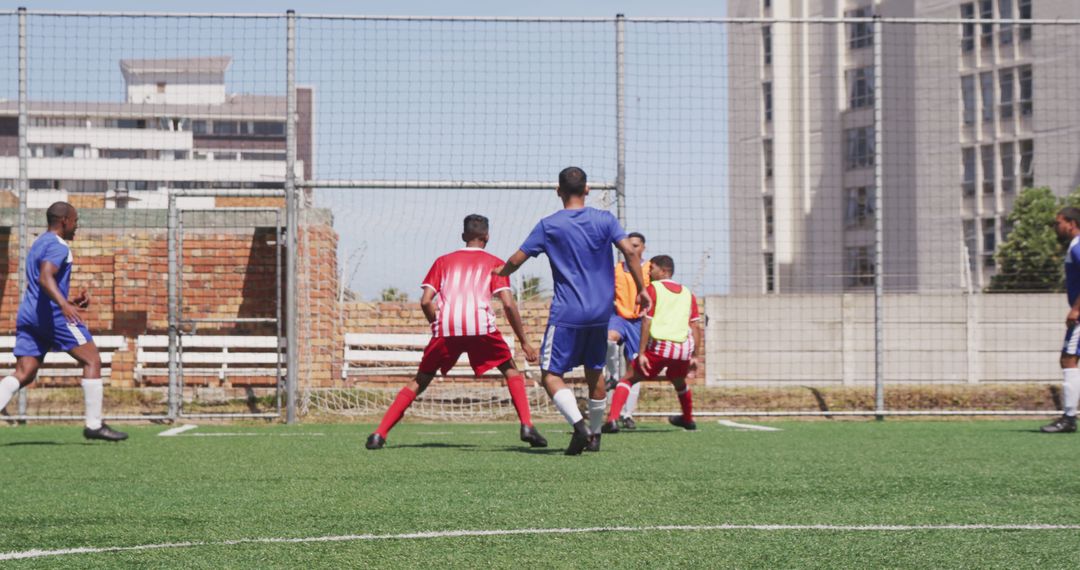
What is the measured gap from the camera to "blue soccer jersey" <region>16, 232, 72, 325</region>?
31.4ft

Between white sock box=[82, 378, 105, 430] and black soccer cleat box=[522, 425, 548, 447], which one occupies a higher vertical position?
white sock box=[82, 378, 105, 430]

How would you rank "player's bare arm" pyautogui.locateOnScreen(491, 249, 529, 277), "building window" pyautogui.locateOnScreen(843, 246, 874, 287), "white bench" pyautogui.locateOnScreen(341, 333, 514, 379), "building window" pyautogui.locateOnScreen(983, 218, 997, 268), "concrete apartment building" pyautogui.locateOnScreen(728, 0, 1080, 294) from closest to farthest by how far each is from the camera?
"player's bare arm" pyautogui.locateOnScreen(491, 249, 529, 277), "building window" pyautogui.locateOnScreen(843, 246, 874, 287), "white bench" pyautogui.locateOnScreen(341, 333, 514, 379), "concrete apartment building" pyautogui.locateOnScreen(728, 0, 1080, 294), "building window" pyautogui.locateOnScreen(983, 218, 997, 268)

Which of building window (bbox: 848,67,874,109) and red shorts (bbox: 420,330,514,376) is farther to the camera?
building window (bbox: 848,67,874,109)

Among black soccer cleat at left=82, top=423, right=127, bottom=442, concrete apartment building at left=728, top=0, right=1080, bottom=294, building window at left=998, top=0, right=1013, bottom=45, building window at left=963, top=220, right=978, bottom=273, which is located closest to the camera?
black soccer cleat at left=82, top=423, right=127, bottom=442

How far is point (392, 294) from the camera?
1366 centimetres

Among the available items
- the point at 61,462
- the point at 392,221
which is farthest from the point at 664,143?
the point at 61,462

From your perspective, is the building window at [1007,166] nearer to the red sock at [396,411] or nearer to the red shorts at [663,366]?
the red shorts at [663,366]

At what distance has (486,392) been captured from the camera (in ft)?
49.1

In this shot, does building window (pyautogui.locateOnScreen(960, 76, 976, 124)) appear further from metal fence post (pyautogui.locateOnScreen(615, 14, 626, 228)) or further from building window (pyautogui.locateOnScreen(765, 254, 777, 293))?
metal fence post (pyautogui.locateOnScreen(615, 14, 626, 228))

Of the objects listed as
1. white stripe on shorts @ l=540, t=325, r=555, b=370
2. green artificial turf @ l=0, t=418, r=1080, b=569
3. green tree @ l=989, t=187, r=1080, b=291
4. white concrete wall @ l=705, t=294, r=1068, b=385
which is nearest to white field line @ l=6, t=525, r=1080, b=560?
green artificial turf @ l=0, t=418, r=1080, b=569

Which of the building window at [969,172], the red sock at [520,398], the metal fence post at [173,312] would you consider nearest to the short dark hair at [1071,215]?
the red sock at [520,398]

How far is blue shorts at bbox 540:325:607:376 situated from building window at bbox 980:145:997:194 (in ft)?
195

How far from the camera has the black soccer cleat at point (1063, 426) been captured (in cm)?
1095

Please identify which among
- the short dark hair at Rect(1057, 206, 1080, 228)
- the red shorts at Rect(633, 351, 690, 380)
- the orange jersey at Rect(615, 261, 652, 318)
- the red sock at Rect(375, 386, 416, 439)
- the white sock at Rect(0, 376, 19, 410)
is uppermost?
the short dark hair at Rect(1057, 206, 1080, 228)
